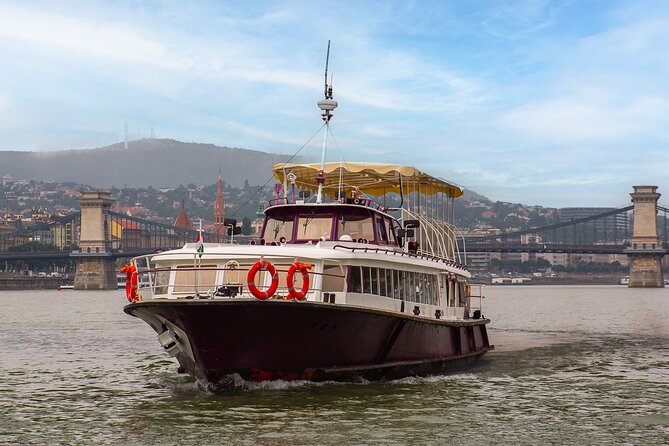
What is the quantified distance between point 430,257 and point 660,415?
7276mm

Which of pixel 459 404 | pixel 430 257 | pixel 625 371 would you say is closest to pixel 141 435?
pixel 459 404

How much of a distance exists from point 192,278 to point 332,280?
311 centimetres

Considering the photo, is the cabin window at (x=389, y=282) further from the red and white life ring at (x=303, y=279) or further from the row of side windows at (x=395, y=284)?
the red and white life ring at (x=303, y=279)

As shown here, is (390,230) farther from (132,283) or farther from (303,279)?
(132,283)

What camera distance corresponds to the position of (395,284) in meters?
23.2

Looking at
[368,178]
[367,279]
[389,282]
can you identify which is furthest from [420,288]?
[368,178]

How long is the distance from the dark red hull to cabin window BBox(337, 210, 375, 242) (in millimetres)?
2527

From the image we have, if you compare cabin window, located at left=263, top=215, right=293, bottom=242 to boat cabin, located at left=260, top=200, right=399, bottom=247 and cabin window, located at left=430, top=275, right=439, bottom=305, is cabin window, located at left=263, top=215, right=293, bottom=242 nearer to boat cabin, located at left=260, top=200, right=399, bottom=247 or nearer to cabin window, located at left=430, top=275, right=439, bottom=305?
boat cabin, located at left=260, top=200, right=399, bottom=247

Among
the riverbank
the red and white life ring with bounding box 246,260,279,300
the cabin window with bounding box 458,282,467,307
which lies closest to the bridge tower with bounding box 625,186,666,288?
the riverbank

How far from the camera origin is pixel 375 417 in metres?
18.7

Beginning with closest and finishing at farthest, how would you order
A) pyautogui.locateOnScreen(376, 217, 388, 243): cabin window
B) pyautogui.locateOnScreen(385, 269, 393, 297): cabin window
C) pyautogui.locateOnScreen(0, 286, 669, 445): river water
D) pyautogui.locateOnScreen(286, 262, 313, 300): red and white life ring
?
pyautogui.locateOnScreen(0, 286, 669, 445): river water < pyautogui.locateOnScreen(286, 262, 313, 300): red and white life ring < pyautogui.locateOnScreen(385, 269, 393, 297): cabin window < pyautogui.locateOnScreen(376, 217, 388, 243): cabin window

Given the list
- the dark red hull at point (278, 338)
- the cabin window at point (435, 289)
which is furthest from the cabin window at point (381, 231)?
the dark red hull at point (278, 338)

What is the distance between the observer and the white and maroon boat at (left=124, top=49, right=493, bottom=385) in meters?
19.9

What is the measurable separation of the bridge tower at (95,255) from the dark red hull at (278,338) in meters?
136
